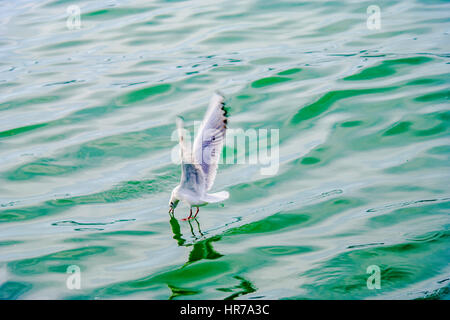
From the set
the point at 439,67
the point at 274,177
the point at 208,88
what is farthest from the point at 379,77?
the point at 274,177

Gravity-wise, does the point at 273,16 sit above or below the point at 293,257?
above

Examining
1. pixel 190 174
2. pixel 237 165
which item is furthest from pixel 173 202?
pixel 237 165

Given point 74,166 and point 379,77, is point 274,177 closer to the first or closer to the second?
point 74,166

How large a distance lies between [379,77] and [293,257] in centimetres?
506

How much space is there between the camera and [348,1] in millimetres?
13430

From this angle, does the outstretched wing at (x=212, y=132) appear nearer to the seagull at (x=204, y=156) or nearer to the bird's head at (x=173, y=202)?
the seagull at (x=204, y=156)

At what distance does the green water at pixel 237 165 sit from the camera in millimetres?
5972

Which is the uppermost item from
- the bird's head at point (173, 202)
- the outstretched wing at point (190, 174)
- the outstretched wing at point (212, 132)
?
the outstretched wing at point (212, 132)

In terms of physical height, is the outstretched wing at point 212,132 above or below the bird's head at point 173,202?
above

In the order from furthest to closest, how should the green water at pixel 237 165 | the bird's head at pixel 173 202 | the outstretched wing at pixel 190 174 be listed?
the bird's head at pixel 173 202 → the green water at pixel 237 165 → the outstretched wing at pixel 190 174

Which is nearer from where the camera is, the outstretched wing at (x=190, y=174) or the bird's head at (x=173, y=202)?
the outstretched wing at (x=190, y=174)

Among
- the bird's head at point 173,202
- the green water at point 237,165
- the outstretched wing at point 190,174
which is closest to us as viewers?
the outstretched wing at point 190,174

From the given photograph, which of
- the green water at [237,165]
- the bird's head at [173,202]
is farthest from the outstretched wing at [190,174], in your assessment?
the green water at [237,165]
